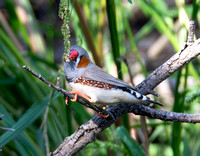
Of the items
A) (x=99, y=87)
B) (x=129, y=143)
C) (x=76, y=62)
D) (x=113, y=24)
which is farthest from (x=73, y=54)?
(x=129, y=143)

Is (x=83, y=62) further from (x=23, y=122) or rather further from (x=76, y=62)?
(x=23, y=122)

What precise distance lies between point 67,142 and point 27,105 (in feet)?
2.73

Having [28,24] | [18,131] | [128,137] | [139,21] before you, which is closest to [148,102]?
[128,137]

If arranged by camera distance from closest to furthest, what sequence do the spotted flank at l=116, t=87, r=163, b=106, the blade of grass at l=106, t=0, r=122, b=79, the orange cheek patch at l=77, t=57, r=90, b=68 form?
the spotted flank at l=116, t=87, r=163, b=106, the orange cheek patch at l=77, t=57, r=90, b=68, the blade of grass at l=106, t=0, r=122, b=79

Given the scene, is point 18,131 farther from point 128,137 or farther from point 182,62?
point 182,62

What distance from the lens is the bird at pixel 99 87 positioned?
94 cm

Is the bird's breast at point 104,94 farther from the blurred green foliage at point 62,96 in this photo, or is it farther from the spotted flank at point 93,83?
the blurred green foliage at point 62,96

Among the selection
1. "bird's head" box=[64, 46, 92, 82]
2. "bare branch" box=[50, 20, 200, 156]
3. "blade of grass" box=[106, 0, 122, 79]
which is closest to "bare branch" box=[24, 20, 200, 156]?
"bare branch" box=[50, 20, 200, 156]

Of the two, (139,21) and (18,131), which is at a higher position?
(139,21)

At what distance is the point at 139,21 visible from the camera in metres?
3.63

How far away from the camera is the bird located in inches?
36.9

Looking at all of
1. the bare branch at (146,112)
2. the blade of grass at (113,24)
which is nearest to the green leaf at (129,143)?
the bare branch at (146,112)

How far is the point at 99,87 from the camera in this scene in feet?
3.19

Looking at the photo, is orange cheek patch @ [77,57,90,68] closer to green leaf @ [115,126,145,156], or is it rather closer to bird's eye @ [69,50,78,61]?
bird's eye @ [69,50,78,61]
